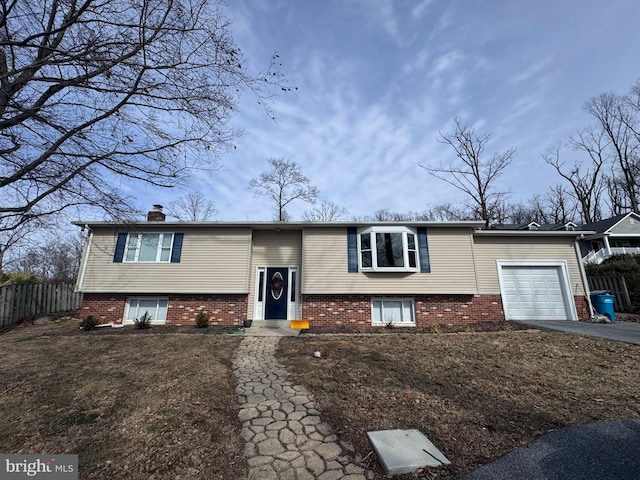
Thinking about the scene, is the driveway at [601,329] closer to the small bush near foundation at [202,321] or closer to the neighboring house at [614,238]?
the small bush near foundation at [202,321]

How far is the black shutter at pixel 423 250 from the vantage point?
1025 centimetres

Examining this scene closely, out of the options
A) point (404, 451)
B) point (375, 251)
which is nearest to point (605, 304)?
point (375, 251)

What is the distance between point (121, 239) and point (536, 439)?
42.6 ft

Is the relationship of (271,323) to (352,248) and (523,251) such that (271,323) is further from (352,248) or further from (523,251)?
(523,251)

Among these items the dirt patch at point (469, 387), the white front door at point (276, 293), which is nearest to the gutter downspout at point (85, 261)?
the white front door at point (276, 293)

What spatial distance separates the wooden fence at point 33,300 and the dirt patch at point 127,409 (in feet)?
17.5

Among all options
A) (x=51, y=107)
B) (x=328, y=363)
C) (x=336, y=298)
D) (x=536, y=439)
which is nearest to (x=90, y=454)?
(x=328, y=363)

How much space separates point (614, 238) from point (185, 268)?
34.1 meters

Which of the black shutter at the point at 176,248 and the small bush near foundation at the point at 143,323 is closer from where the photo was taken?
the small bush near foundation at the point at 143,323

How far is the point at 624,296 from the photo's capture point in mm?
11711

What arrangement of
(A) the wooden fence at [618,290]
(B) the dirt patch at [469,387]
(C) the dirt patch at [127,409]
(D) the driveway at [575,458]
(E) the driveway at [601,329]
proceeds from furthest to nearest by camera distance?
1. (A) the wooden fence at [618,290]
2. (E) the driveway at [601,329]
3. (B) the dirt patch at [469,387]
4. (C) the dirt patch at [127,409]
5. (D) the driveway at [575,458]

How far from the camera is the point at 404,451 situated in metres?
2.76

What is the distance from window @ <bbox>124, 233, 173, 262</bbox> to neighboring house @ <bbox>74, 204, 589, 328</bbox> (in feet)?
0.13

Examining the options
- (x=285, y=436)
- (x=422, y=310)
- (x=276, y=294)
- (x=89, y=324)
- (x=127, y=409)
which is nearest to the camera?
(x=285, y=436)
